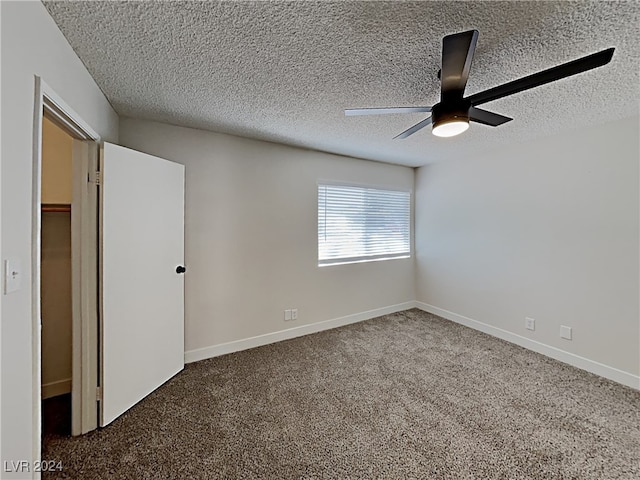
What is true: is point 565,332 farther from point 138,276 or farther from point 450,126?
point 138,276

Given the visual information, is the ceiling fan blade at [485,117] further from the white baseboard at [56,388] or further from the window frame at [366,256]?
the white baseboard at [56,388]

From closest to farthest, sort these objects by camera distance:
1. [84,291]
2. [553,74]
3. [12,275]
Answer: [12,275] < [553,74] < [84,291]

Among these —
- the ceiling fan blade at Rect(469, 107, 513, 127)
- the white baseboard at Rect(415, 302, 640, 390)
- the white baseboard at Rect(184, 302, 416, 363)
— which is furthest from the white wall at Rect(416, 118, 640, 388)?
the ceiling fan blade at Rect(469, 107, 513, 127)

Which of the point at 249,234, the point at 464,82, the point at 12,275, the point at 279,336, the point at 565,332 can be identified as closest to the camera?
the point at 12,275

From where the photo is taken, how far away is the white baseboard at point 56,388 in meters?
2.13

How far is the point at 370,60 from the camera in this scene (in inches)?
61.9

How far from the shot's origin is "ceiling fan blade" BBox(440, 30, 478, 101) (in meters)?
1.11

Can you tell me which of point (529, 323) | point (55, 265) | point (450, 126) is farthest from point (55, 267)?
point (529, 323)

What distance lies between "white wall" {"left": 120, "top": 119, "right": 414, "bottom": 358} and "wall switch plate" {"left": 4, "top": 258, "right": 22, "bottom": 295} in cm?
163

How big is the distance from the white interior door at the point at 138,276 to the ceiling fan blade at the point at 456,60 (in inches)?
83.9

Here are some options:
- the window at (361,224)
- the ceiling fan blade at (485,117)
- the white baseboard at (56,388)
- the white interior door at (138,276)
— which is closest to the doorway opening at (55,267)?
the white baseboard at (56,388)

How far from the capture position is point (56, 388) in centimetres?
216

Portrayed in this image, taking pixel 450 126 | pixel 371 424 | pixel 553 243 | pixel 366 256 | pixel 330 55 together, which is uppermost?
pixel 330 55

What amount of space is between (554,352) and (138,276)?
13.1ft
